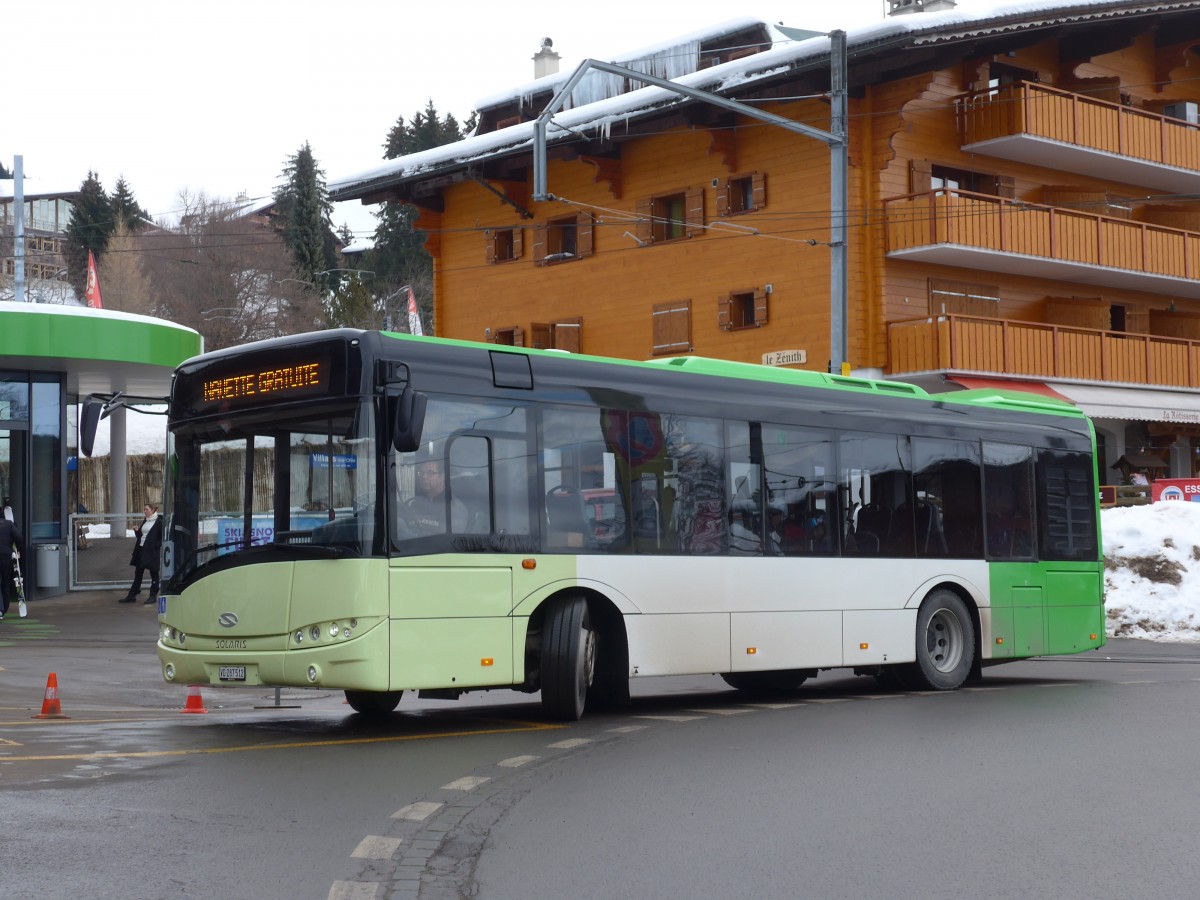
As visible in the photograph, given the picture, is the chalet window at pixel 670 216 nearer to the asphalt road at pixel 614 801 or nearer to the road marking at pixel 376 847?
the asphalt road at pixel 614 801

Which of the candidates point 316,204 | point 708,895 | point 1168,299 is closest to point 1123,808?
point 708,895

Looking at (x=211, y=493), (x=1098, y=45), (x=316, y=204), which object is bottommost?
(x=211, y=493)

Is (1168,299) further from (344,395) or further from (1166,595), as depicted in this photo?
(344,395)

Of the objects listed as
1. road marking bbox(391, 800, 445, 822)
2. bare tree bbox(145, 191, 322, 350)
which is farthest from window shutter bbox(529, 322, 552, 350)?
bare tree bbox(145, 191, 322, 350)

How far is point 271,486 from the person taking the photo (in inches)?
471

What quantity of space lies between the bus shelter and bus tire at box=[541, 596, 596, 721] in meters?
17.9

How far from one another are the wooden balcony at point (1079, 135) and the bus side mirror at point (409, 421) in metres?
24.9

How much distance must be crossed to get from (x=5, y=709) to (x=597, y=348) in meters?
25.9

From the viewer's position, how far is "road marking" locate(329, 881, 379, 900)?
6.45 m

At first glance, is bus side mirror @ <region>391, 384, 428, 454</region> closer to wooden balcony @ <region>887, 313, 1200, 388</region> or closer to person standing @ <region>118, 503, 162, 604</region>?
person standing @ <region>118, 503, 162, 604</region>

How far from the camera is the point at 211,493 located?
12328mm

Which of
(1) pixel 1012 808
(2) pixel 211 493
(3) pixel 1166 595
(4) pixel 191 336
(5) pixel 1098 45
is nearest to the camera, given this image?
(1) pixel 1012 808

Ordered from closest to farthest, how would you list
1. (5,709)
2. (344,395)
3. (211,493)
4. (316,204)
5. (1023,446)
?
(344,395) < (211,493) < (5,709) < (1023,446) < (316,204)

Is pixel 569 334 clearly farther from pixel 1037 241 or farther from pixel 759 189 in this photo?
pixel 1037 241
